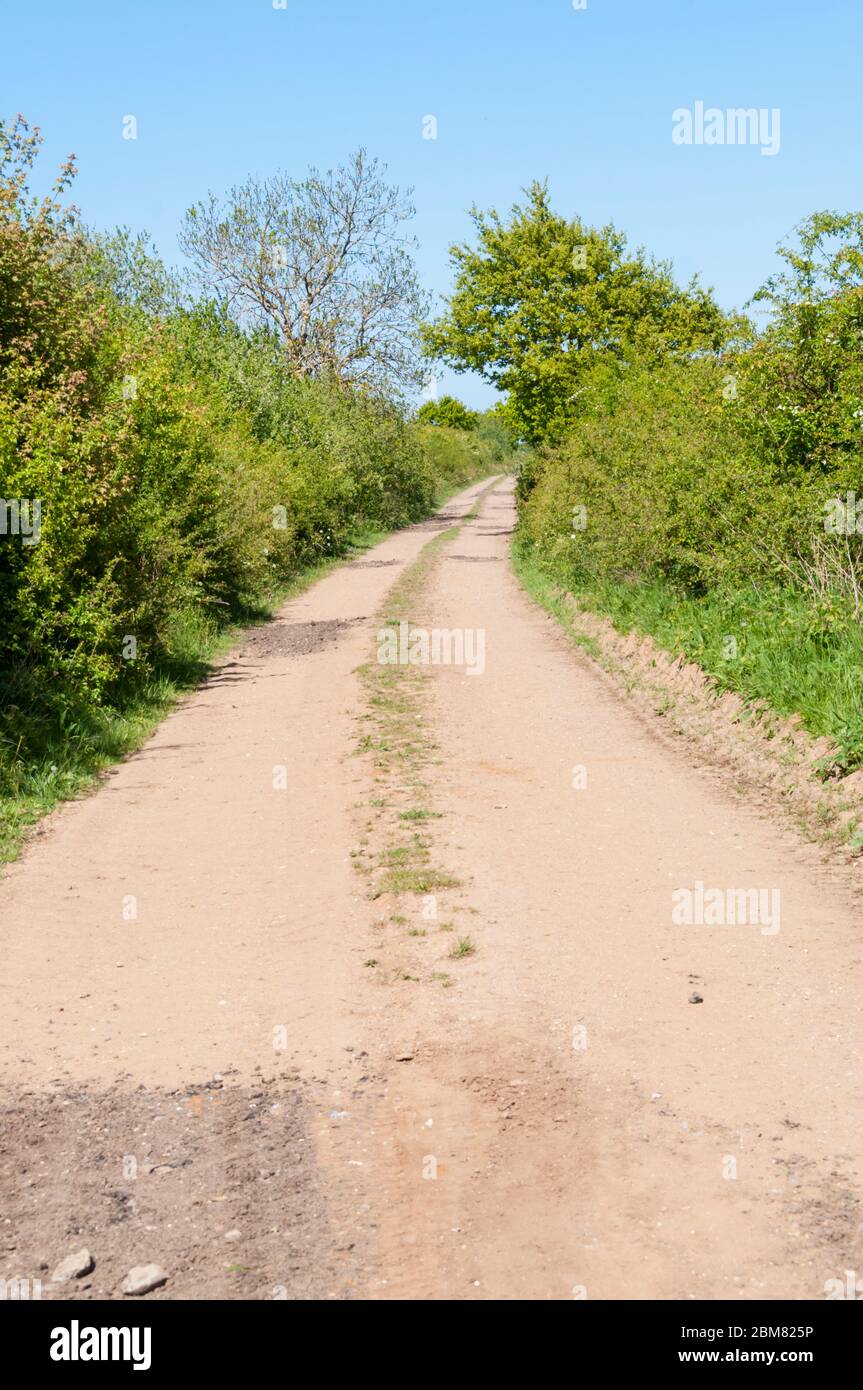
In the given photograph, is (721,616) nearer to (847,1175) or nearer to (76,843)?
(76,843)

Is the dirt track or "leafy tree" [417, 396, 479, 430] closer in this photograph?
the dirt track

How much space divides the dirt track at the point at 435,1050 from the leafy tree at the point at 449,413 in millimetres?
88017

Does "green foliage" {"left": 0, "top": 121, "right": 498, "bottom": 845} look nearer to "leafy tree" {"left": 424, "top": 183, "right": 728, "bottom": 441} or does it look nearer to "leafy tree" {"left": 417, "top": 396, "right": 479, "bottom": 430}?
"leafy tree" {"left": 424, "top": 183, "right": 728, "bottom": 441}

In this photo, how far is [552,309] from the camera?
115 feet

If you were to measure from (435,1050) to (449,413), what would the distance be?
9646cm

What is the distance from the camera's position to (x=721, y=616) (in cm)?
1292

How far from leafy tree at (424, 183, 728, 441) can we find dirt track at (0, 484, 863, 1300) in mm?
26930

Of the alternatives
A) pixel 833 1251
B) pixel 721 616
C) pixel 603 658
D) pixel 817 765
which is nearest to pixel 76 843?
pixel 817 765

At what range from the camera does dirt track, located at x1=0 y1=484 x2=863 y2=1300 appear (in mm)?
3848

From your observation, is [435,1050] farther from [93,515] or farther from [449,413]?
[449,413]

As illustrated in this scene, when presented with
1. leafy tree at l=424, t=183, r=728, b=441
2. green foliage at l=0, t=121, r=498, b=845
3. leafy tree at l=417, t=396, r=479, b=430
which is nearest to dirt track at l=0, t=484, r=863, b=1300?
green foliage at l=0, t=121, r=498, b=845

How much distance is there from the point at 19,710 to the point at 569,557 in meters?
13.2

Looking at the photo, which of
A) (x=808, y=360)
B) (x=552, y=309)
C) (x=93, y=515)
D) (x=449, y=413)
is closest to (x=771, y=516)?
(x=808, y=360)

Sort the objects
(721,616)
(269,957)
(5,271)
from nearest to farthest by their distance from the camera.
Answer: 1. (269,957)
2. (5,271)
3. (721,616)
